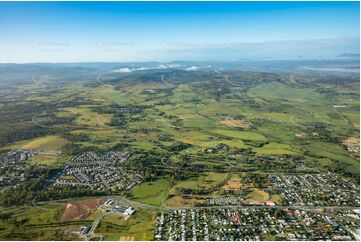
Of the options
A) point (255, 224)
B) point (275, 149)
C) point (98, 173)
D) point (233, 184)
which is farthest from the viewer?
point (275, 149)

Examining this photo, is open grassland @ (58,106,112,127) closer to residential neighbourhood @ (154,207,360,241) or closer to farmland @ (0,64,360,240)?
farmland @ (0,64,360,240)

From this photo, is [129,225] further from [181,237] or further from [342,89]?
[342,89]

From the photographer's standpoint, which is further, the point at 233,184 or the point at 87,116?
the point at 87,116

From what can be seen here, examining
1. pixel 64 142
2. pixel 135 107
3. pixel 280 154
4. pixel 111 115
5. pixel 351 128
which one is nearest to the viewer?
pixel 280 154

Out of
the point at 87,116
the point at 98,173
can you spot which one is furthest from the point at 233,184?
the point at 87,116

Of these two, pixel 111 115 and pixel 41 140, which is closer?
pixel 41 140

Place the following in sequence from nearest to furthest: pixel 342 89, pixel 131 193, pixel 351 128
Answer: pixel 131 193 → pixel 351 128 → pixel 342 89

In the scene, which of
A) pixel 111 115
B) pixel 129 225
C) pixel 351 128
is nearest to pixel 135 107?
pixel 111 115

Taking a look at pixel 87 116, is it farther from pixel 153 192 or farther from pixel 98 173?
pixel 153 192

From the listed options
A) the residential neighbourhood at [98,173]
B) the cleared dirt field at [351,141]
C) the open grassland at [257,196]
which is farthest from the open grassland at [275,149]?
the residential neighbourhood at [98,173]
